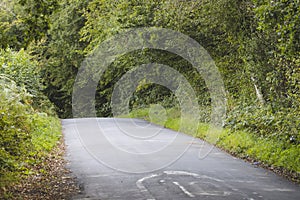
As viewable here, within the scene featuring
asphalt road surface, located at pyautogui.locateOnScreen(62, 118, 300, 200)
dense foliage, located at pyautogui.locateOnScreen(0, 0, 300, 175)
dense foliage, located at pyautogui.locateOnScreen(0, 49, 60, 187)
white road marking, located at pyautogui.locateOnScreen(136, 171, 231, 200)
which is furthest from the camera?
dense foliage, located at pyautogui.locateOnScreen(0, 0, 300, 175)

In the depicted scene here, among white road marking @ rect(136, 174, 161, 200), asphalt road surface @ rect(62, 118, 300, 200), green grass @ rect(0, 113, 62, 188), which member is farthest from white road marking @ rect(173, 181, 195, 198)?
green grass @ rect(0, 113, 62, 188)

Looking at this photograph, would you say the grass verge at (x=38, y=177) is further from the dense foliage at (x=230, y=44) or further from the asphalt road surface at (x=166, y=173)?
the dense foliage at (x=230, y=44)

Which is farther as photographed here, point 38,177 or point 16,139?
point 16,139

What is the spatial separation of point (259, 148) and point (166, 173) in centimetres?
452

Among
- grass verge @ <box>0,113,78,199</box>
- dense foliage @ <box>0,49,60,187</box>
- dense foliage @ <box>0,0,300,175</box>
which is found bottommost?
grass verge @ <box>0,113,78,199</box>

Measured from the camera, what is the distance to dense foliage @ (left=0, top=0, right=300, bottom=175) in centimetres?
1129

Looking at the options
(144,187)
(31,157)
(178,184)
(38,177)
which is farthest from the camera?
(31,157)

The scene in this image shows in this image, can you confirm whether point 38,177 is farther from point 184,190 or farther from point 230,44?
point 230,44

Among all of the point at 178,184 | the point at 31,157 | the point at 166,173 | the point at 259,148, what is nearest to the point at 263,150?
the point at 259,148

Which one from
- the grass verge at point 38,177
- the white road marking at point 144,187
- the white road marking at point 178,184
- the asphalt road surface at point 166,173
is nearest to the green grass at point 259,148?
the asphalt road surface at point 166,173

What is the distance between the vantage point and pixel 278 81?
16672mm

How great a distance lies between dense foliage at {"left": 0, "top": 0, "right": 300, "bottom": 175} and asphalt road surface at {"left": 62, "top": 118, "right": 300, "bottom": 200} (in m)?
2.46

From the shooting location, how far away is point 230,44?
2244 centimetres

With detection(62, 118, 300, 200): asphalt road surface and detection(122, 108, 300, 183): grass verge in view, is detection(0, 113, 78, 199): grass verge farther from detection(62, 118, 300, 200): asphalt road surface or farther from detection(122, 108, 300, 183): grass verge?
detection(122, 108, 300, 183): grass verge
